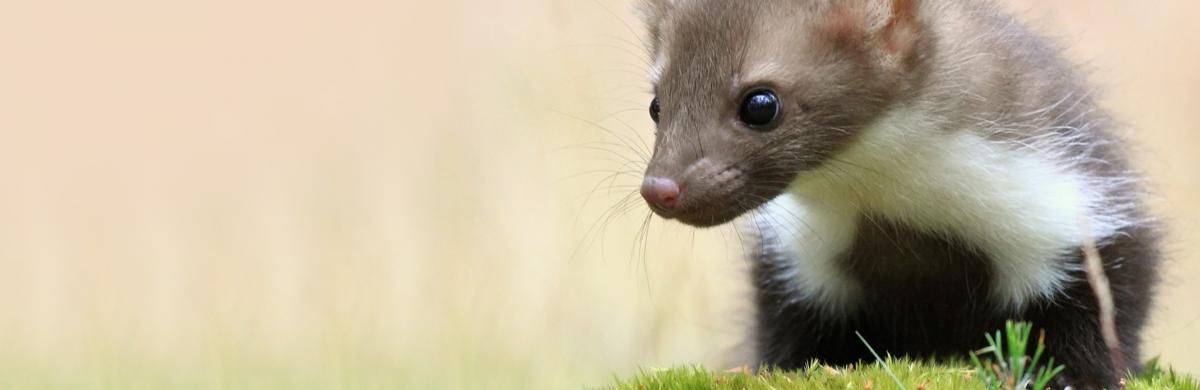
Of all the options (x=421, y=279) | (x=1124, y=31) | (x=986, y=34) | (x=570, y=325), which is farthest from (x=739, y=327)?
(x=1124, y=31)

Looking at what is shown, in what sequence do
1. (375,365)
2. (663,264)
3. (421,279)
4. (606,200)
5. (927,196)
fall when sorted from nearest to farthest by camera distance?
(927,196), (375,365), (421,279), (663,264), (606,200)

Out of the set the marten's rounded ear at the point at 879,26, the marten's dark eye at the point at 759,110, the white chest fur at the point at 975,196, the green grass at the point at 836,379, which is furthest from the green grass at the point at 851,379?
the marten's rounded ear at the point at 879,26

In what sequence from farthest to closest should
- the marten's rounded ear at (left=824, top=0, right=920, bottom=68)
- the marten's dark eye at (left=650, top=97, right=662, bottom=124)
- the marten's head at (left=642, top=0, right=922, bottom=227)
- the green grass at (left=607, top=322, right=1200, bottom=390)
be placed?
the marten's dark eye at (left=650, top=97, right=662, bottom=124)
the marten's rounded ear at (left=824, top=0, right=920, bottom=68)
the marten's head at (left=642, top=0, right=922, bottom=227)
the green grass at (left=607, top=322, right=1200, bottom=390)

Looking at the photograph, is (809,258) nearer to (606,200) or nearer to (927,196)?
(927,196)

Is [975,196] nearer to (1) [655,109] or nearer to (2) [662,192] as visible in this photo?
(1) [655,109]

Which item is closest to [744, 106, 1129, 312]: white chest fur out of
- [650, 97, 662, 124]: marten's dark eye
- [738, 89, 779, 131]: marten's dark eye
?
[738, 89, 779, 131]: marten's dark eye

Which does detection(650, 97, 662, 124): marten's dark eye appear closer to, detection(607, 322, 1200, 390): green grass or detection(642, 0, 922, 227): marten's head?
detection(642, 0, 922, 227): marten's head

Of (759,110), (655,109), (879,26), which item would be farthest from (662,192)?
(879,26)
